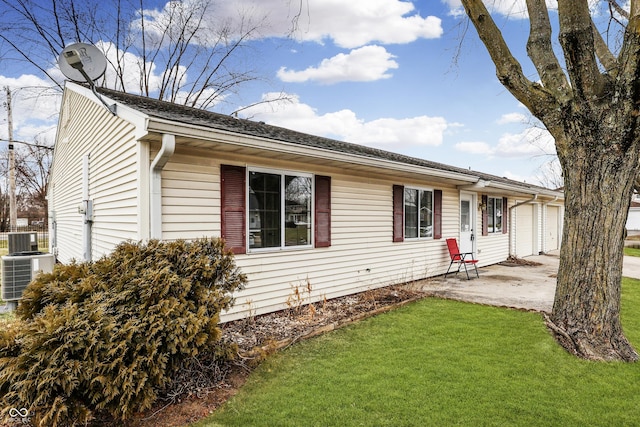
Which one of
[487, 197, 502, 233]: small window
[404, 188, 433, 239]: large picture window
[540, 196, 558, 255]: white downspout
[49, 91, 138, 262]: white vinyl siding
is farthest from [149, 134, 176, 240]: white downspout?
[540, 196, 558, 255]: white downspout

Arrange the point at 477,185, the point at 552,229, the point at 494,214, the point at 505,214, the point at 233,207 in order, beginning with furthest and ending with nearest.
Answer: the point at 552,229 < the point at 505,214 < the point at 494,214 < the point at 477,185 < the point at 233,207

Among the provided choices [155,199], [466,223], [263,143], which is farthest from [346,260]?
[466,223]

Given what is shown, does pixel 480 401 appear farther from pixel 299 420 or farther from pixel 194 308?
pixel 194 308

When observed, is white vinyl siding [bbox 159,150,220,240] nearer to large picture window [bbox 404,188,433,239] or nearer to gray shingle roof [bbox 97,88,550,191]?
gray shingle roof [bbox 97,88,550,191]

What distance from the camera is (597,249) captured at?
3.74 metres

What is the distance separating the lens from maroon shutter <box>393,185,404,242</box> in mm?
7145

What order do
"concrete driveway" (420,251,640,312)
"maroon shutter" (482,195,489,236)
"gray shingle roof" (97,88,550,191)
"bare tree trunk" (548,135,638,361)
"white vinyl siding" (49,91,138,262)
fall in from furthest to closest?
"maroon shutter" (482,195,489,236), "concrete driveway" (420,251,640,312), "white vinyl siding" (49,91,138,262), "gray shingle roof" (97,88,550,191), "bare tree trunk" (548,135,638,361)

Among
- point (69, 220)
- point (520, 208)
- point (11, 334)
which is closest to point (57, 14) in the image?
point (69, 220)

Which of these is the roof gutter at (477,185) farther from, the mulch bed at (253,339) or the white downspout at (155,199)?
the white downspout at (155,199)

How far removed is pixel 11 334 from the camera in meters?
2.47

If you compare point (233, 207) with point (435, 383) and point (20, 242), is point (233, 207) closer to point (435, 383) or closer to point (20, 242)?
point (435, 383)

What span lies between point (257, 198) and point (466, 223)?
6522mm

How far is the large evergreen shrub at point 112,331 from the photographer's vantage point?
88.1 inches

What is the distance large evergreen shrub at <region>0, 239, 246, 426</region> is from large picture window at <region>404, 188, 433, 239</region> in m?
5.12
